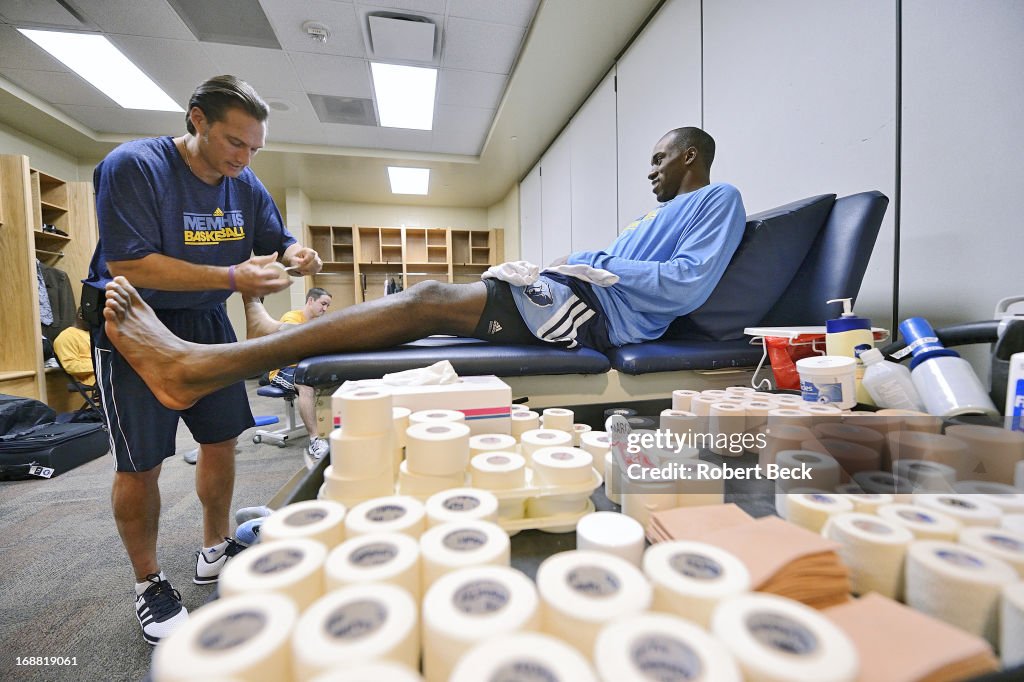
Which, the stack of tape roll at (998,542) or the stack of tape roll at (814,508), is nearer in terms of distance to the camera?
the stack of tape roll at (998,542)

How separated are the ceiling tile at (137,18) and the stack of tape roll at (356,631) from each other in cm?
323

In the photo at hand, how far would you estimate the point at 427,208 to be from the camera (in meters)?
6.24

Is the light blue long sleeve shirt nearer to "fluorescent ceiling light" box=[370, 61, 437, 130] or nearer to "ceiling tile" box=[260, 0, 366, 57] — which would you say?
"ceiling tile" box=[260, 0, 366, 57]

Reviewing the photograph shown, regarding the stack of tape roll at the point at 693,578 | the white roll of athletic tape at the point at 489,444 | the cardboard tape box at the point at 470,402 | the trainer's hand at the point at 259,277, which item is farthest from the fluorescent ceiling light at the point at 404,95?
the stack of tape roll at the point at 693,578

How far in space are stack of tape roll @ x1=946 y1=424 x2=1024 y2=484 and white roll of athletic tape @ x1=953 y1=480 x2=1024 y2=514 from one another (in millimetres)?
39

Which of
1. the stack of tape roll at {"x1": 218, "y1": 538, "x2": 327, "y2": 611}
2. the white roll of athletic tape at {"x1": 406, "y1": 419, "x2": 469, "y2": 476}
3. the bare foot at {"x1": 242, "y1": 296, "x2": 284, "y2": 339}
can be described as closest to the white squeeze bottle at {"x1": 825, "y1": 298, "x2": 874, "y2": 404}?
the white roll of athletic tape at {"x1": 406, "y1": 419, "x2": 469, "y2": 476}

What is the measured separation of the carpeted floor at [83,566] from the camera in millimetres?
996

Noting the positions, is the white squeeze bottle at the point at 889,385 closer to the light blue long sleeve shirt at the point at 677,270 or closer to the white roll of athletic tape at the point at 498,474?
the light blue long sleeve shirt at the point at 677,270

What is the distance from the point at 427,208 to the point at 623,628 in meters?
6.51

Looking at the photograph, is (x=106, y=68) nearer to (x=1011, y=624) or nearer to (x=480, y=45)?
(x=480, y=45)

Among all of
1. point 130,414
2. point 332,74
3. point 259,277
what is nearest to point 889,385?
point 259,277

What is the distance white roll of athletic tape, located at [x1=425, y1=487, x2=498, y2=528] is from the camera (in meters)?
0.48

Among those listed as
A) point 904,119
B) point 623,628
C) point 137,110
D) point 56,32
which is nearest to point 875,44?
point 904,119

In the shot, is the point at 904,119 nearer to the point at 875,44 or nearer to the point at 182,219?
the point at 875,44
